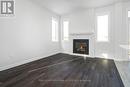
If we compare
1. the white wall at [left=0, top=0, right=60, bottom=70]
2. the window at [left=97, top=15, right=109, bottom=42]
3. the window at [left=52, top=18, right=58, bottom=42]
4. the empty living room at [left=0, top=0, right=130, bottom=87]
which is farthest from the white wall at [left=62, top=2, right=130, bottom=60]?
the white wall at [left=0, top=0, right=60, bottom=70]

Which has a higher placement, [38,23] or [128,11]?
[128,11]

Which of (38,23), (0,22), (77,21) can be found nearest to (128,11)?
(77,21)

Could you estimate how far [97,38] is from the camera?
5.76 metres

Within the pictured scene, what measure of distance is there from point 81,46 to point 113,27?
6.76ft

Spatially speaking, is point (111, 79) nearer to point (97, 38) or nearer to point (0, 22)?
point (97, 38)

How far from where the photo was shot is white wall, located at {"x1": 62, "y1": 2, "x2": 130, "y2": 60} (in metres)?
4.86

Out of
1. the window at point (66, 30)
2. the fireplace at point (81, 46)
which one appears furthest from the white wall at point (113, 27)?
the window at point (66, 30)

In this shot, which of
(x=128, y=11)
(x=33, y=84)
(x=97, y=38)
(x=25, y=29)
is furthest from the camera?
(x=97, y=38)

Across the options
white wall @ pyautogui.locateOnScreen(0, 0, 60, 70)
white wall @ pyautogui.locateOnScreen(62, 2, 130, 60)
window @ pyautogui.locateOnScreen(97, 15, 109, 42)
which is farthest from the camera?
window @ pyautogui.locateOnScreen(97, 15, 109, 42)

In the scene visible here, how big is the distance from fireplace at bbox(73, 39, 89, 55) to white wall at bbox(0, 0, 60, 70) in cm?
173

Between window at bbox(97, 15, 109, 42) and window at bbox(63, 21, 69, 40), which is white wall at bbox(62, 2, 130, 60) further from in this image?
window at bbox(63, 21, 69, 40)

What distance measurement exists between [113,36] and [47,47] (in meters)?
3.76

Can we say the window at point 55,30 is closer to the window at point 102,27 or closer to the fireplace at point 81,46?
the fireplace at point 81,46

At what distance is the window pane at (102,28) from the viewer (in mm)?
5469
